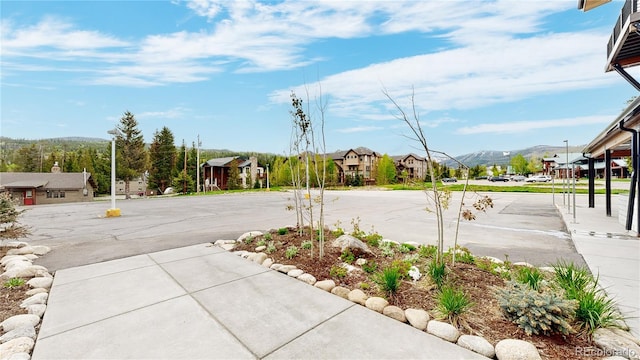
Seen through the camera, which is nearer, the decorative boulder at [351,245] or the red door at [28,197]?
the decorative boulder at [351,245]

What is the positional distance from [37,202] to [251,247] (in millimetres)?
33282

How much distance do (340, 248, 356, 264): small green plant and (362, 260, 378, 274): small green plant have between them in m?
0.24

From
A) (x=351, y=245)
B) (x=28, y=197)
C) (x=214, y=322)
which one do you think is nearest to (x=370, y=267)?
(x=351, y=245)

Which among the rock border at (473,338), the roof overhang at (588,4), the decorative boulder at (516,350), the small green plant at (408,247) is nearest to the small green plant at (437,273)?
the rock border at (473,338)

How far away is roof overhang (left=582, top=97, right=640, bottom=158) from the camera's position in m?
5.27

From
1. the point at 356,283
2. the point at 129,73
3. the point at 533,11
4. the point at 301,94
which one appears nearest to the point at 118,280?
the point at 356,283

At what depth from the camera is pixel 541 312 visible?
199 cm

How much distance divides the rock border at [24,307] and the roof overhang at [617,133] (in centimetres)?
905

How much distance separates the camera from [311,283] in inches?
124

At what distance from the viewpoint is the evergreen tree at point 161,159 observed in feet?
112

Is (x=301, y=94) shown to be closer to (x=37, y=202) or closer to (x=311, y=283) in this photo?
(x=311, y=283)

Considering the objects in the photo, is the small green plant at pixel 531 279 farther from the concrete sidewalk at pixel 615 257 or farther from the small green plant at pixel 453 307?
the small green plant at pixel 453 307

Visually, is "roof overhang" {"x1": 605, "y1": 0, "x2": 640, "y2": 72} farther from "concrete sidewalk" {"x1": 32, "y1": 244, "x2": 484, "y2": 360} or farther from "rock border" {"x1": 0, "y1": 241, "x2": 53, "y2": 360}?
"rock border" {"x1": 0, "y1": 241, "x2": 53, "y2": 360}

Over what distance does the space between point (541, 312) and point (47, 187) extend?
37.5 meters
